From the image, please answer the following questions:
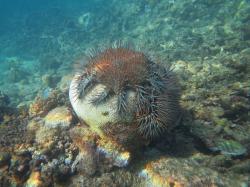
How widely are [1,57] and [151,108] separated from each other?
2431cm

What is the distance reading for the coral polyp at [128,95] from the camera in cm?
485

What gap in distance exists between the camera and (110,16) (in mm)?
24219

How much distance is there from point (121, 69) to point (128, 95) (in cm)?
45

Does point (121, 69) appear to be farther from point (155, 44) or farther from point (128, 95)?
point (155, 44)

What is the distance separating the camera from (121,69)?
5016 mm

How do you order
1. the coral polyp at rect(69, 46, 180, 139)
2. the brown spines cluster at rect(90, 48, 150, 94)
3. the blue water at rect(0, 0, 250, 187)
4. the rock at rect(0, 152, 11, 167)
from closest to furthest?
1. the coral polyp at rect(69, 46, 180, 139)
2. the brown spines cluster at rect(90, 48, 150, 94)
3. the rock at rect(0, 152, 11, 167)
4. the blue water at rect(0, 0, 250, 187)

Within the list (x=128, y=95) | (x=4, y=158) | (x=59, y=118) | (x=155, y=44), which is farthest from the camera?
(x=155, y=44)

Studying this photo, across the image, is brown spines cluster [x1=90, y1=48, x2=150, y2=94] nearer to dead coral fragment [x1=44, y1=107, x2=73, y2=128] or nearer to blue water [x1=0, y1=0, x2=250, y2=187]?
blue water [x1=0, y1=0, x2=250, y2=187]

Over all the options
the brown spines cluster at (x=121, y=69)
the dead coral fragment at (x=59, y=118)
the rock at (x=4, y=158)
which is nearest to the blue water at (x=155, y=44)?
the brown spines cluster at (x=121, y=69)

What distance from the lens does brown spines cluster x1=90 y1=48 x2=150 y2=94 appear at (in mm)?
4969

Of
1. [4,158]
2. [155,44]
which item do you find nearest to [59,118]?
[4,158]

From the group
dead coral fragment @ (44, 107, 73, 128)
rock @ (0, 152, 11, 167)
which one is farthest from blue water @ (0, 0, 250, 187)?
rock @ (0, 152, 11, 167)

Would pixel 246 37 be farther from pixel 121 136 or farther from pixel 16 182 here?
pixel 16 182

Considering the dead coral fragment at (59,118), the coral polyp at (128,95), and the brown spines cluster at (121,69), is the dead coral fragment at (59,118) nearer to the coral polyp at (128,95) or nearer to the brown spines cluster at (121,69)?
the coral polyp at (128,95)
